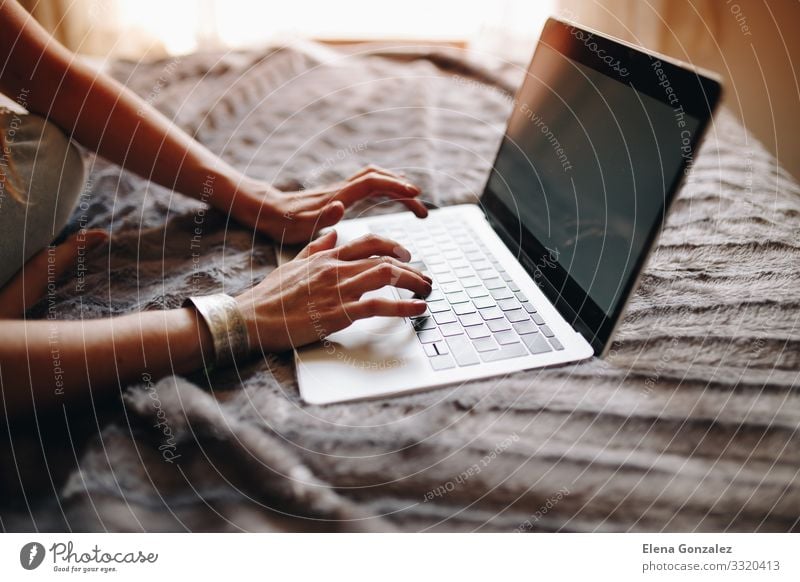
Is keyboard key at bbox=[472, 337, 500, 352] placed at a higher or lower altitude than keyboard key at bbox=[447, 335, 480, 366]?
higher

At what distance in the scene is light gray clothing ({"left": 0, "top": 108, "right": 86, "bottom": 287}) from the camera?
49cm

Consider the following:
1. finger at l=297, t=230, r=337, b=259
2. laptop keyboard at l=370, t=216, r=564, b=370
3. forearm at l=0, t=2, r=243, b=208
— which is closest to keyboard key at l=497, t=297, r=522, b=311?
laptop keyboard at l=370, t=216, r=564, b=370

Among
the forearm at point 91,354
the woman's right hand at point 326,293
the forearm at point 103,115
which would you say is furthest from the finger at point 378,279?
the forearm at point 103,115

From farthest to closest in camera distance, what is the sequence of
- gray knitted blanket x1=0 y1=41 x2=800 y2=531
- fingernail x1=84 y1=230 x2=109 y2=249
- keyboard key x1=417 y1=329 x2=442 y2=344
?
fingernail x1=84 y1=230 x2=109 y2=249 → keyboard key x1=417 y1=329 x2=442 y2=344 → gray knitted blanket x1=0 y1=41 x2=800 y2=531

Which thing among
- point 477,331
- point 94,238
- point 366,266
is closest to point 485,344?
point 477,331

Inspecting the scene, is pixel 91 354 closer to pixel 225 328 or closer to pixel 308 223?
pixel 225 328

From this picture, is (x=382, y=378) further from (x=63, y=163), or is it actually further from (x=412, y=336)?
(x=63, y=163)

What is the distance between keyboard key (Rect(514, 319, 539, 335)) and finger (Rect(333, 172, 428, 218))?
0.21 metres

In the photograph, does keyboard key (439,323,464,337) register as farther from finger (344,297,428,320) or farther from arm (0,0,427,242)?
arm (0,0,427,242)

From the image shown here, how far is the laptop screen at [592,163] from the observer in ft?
1.26

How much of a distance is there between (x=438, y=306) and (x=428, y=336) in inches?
1.6

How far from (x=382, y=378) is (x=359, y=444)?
0.06 meters

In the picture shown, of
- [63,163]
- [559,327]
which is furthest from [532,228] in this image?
[63,163]

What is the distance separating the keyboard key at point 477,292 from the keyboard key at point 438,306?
0.03 metres
